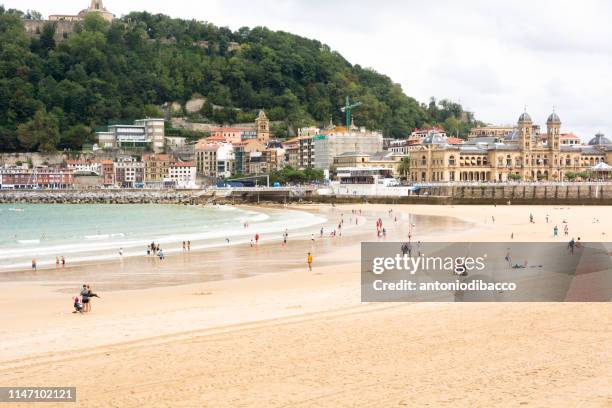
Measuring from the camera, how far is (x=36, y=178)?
108875 millimetres

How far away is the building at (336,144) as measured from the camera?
104 metres

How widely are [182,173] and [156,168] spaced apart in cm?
447

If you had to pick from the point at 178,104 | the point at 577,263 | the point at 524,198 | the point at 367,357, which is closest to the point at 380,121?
the point at 178,104

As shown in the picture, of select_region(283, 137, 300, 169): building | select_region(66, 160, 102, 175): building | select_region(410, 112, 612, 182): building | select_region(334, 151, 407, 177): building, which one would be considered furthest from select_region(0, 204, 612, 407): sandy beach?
select_region(66, 160, 102, 175): building

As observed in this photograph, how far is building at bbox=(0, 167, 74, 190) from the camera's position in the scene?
4279 inches

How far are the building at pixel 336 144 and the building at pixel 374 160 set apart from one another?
126 inches

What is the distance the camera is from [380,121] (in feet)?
448

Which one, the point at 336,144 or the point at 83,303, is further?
the point at 336,144

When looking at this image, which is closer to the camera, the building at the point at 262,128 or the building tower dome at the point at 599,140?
the building tower dome at the point at 599,140

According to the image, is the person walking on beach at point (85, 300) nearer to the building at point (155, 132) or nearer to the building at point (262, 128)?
the building at point (262, 128)

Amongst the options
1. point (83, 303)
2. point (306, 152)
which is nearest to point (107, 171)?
point (306, 152)

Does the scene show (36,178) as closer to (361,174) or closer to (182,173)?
(182,173)

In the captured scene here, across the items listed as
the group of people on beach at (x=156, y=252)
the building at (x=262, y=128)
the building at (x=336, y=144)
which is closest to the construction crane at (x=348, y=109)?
the building at (x=262, y=128)

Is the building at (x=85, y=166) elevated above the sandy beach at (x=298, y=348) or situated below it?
above
